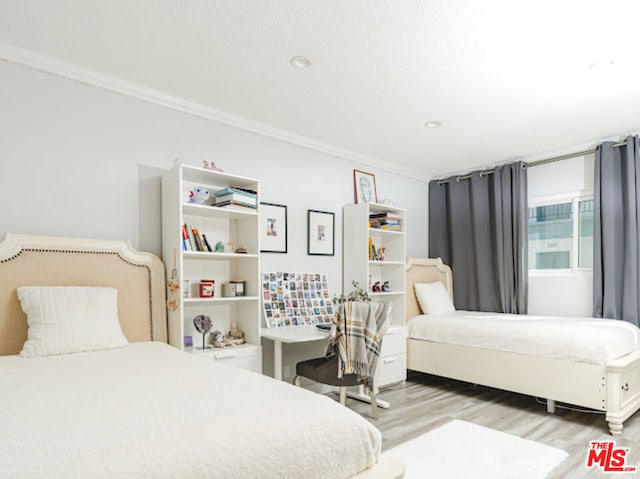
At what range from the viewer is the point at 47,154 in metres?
2.57

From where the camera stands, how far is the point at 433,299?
463 cm

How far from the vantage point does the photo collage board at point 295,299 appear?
11.8 ft

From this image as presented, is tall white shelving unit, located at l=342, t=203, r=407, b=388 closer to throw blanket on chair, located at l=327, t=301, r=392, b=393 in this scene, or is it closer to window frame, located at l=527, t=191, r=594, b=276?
throw blanket on chair, located at l=327, t=301, r=392, b=393

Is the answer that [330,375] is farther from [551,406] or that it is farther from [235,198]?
[551,406]

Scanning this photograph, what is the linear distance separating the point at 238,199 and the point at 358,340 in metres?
1.33

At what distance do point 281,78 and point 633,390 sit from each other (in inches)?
133

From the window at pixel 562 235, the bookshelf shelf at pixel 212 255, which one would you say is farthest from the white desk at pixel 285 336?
the window at pixel 562 235

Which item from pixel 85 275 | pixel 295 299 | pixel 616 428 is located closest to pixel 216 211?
pixel 85 275

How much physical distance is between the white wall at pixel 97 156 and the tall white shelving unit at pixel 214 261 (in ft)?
0.62

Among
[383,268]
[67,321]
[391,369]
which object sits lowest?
[391,369]

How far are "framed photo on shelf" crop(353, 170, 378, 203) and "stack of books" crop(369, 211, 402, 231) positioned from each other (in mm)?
249

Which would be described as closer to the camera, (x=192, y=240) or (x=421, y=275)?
(x=192, y=240)

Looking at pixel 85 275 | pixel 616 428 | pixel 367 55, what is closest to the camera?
pixel 367 55

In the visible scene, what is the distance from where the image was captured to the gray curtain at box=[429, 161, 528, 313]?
4547 mm
